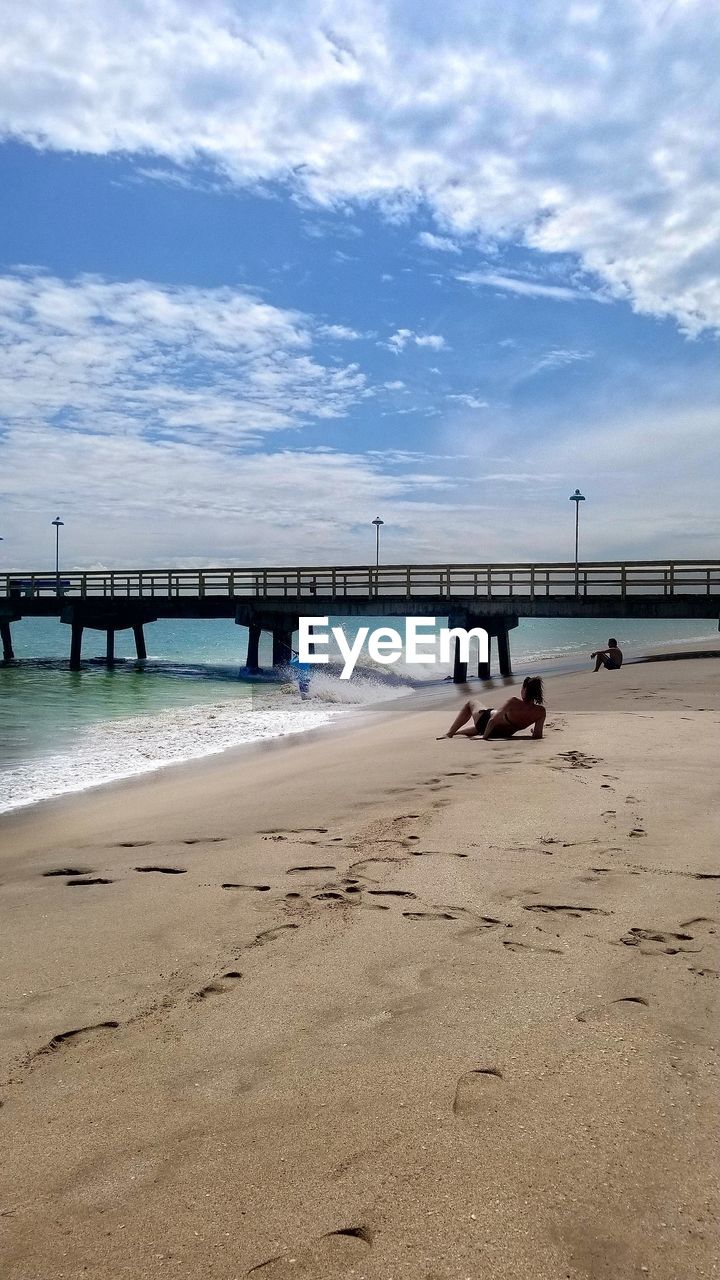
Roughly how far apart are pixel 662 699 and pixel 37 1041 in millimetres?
13500

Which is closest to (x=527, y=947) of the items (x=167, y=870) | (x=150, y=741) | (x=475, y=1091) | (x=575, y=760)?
(x=475, y=1091)

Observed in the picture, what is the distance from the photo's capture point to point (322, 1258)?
1792mm

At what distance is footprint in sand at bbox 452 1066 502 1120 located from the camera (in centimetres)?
230

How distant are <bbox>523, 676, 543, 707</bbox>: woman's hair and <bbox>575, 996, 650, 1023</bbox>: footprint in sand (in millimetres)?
7101

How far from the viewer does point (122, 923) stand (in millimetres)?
4109

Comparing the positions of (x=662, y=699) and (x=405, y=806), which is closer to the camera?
(x=405, y=806)

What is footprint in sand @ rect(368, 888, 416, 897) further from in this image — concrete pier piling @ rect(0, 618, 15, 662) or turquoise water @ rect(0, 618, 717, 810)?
concrete pier piling @ rect(0, 618, 15, 662)

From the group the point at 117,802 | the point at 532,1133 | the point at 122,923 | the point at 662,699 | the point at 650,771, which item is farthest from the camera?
the point at 662,699

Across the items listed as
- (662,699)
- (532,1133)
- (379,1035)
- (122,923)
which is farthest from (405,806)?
(662,699)

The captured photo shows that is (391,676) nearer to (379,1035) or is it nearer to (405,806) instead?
(405,806)

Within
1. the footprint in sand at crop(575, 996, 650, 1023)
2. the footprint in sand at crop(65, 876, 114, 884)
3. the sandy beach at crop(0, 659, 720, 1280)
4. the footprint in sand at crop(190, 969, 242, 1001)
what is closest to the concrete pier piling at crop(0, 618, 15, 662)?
the sandy beach at crop(0, 659, 720, 1280)

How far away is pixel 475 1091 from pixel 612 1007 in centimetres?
75

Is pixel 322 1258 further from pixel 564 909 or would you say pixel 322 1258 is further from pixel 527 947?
pixel 564 909

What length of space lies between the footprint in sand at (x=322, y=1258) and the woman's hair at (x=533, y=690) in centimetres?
840
